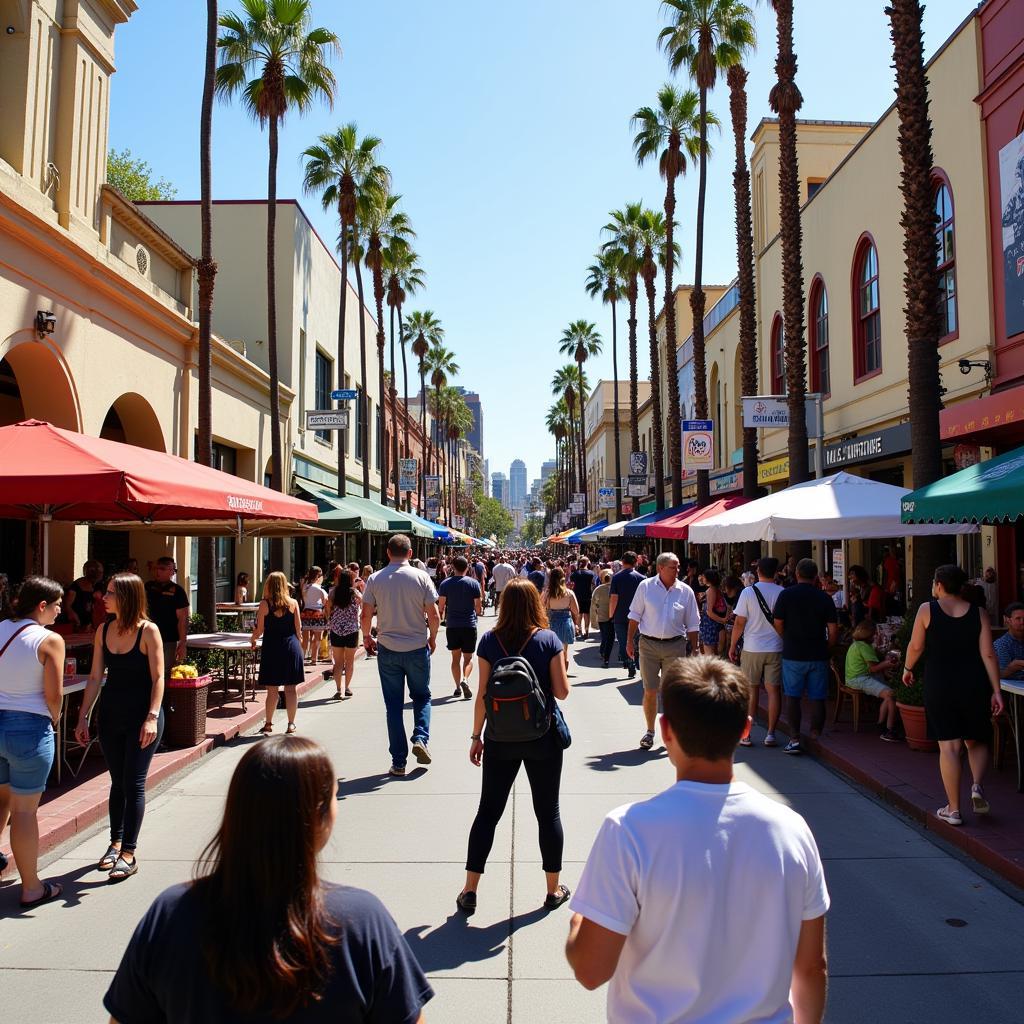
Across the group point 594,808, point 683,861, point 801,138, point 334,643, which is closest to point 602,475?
point 801,138

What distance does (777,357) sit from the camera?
25.9m

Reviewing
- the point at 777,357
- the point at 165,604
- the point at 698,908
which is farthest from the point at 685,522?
the point at 698,908

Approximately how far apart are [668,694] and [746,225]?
21.8 metres

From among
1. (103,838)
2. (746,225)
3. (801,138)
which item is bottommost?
(103,838)

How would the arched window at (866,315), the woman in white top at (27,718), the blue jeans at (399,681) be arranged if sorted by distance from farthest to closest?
the arched window at (866,315)
the blue jeans at (399,681)
the woman in white top at (27,718)

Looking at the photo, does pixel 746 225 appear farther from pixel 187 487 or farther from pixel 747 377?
pixel 187 487

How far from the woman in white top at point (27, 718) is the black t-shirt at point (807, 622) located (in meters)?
6.67

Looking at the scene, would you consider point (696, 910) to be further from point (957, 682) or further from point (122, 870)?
point (957, 682)

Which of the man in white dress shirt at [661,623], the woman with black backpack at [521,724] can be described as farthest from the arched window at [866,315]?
the woman with black backpack at [521,724]

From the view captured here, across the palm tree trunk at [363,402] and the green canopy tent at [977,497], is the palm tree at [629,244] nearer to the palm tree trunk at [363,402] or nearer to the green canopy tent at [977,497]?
the palm tree trunk at [363,402]

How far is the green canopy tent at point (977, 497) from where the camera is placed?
7520 mm

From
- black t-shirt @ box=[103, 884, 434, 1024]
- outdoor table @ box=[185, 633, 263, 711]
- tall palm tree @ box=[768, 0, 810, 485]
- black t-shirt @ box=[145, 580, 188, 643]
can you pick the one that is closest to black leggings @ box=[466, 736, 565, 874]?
black t-shirt @ box=[103, 884, 434, 1024]

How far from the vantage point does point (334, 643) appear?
13.5 metres

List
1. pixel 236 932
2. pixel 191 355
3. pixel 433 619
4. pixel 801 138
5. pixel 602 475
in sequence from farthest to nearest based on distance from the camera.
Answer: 1. pixel 602 475
2. pixel 801 138
3. pixel 191 355
4. pixel 433 619
5. pixel 236 932
